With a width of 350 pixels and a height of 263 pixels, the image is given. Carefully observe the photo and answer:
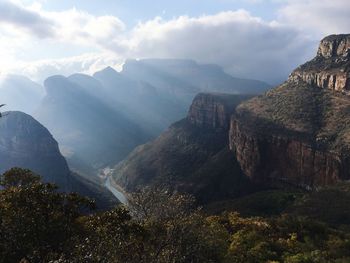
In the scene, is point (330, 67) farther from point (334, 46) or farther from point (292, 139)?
point (292, 139)

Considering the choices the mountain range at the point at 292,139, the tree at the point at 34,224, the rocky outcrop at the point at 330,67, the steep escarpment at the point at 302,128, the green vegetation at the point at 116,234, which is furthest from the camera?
the rocky outcrop at the point at 330,67

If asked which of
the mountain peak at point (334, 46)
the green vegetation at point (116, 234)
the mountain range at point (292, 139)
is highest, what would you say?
the mountain peak at point (334, 46)

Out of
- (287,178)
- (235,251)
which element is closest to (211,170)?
(287,178)

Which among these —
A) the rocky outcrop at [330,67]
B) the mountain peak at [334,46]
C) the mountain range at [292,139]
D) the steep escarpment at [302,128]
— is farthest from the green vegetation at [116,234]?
the mountain peak at [334,46]

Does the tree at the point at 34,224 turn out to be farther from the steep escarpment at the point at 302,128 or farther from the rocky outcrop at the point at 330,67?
the rocky outcrop at the point at 330,67

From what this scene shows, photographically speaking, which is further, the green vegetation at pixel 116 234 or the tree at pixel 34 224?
the tree at pixel 34 224

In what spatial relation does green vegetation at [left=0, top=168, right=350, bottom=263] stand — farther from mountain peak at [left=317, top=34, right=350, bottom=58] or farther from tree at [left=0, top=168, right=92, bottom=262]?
mountain peak at [left=317, top=34, right=350, bottom=58]

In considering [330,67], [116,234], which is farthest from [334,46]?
[116,234]

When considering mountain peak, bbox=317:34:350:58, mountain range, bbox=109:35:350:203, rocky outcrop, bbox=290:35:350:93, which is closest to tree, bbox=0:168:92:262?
mountain range, bbox=109:35:350:203
